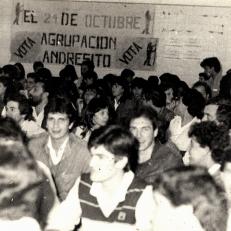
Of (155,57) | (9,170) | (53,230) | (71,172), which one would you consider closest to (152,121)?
(71,172)

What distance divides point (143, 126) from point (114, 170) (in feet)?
3.20

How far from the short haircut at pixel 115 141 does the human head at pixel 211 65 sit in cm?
520

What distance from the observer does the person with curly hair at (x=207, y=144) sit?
3127mm

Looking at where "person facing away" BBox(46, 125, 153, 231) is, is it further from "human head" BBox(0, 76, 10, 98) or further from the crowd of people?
"human head" BBox(0, 76, 10, 98)

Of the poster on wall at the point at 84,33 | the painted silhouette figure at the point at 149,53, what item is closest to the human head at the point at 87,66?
the poster on wall at the point at 84,33

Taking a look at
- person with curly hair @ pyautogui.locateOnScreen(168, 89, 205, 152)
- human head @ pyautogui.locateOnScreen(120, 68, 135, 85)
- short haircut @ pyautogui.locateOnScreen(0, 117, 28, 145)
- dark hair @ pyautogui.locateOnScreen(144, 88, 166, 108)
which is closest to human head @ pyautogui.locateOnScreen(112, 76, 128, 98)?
human head @ pyautogui.locateOnScreen(120, 68, 135, 85)

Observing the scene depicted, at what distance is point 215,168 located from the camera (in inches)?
117

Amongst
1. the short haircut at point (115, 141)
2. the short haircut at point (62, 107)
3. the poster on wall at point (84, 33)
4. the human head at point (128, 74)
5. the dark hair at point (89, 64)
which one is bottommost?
the short haircut at point (115, 141)

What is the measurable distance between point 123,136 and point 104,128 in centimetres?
10

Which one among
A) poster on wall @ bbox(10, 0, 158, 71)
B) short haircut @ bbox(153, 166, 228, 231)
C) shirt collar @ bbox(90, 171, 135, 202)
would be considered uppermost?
poster on wall @ bbox(10, 0, 158, 71)

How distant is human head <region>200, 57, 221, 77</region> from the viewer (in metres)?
7.85

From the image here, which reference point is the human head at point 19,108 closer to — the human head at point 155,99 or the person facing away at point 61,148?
the person facing away at point 61,148

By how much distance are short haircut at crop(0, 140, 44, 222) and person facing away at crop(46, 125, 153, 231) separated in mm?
444

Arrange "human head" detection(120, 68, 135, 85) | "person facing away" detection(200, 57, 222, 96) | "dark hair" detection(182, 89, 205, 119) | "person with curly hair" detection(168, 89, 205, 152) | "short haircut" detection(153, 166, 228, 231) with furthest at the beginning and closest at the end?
"human head" detection(120, 68, 135, 85)
"person facing away" detection(200, 57, 222, 96)
"dark hair" detection(182, 89, 205, 119)
"person with curly hair" detection(168, 89, 205, 152)
"short haircut" detection(153, 166, 228, 231)
